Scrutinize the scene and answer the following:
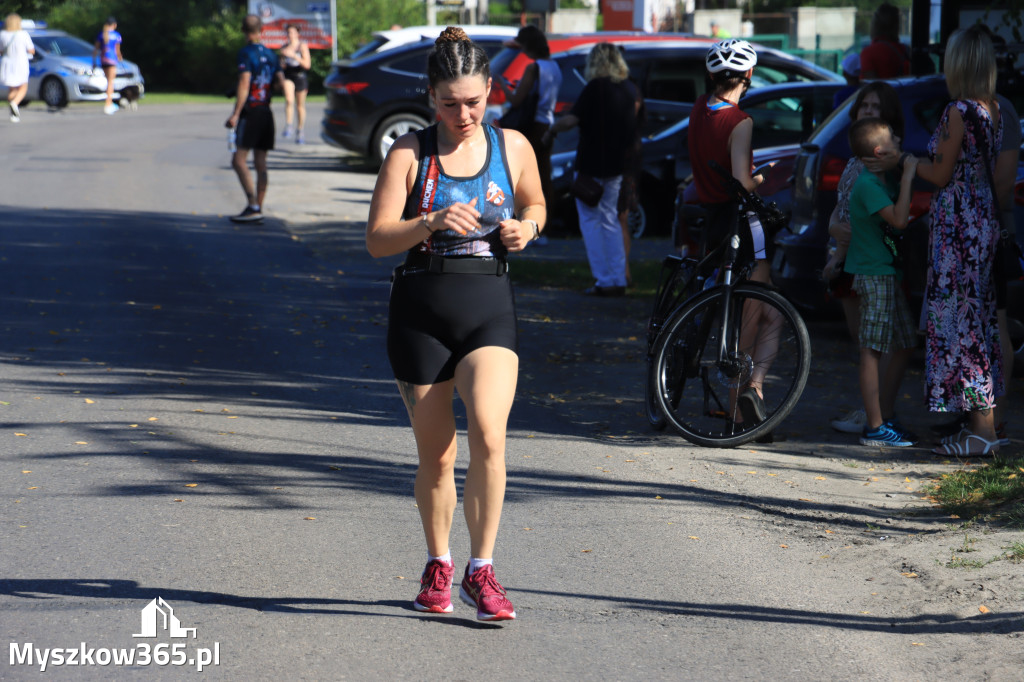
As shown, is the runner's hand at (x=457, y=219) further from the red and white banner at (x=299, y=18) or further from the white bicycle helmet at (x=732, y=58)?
the red and white banner at (x=299, y=18)

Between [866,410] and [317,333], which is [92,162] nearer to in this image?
[317,333]

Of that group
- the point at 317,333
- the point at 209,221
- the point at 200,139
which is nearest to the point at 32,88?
the point at 200,139

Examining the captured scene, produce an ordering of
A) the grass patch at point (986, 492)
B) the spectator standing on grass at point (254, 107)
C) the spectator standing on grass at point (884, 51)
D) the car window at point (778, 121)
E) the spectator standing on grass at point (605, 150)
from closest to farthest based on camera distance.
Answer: the grass patch at point (986, 492) < the spectator standing on grass at point (605, 150) < the spectator standing on grass at point (884, 51) < the car window at point (778, 121) < the spectator standing on grass at point (254, 107)

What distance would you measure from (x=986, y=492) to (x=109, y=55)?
101ft

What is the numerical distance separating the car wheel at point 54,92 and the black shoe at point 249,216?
20841 millimetres

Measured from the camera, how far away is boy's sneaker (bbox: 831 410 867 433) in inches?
268

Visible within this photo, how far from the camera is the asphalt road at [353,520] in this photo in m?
4.04

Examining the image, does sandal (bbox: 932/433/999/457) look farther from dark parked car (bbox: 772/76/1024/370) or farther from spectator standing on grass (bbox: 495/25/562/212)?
spectator standing on grass (bbox: 495/25/562/212)

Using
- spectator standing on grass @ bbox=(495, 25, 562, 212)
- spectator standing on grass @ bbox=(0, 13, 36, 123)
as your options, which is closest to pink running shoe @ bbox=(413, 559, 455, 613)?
spectator standing on grass @ bbox=(495, 25, 562, 212)

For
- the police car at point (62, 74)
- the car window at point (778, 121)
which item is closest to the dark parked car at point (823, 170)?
the car window at point (778, 121)

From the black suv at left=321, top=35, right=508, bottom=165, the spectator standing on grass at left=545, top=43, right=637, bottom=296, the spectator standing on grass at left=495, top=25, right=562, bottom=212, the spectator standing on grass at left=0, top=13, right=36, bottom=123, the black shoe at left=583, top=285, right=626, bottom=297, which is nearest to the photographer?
the spectator standing on grass at left=545, top=43, right=637, bottom=296

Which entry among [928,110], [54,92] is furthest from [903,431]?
[54,92]

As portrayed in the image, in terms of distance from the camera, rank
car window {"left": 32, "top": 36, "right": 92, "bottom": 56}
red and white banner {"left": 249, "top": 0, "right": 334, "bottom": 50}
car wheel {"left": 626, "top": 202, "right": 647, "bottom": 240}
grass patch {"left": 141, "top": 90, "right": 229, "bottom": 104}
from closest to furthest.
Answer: car wheel {"left": 626, "top": 202, "right": 647, "bottom": 240}
car window {"left": 32, "top": 36, "right": 92, "bottom": 56}
red and white banner {"left": 249, "top": 0, "right": 334, "bottom": 50}
grass patch {"left": 141, "top": 90, "right": 229, "bottom": 104}

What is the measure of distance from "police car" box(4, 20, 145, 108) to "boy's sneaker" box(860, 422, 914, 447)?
29.9 meters
